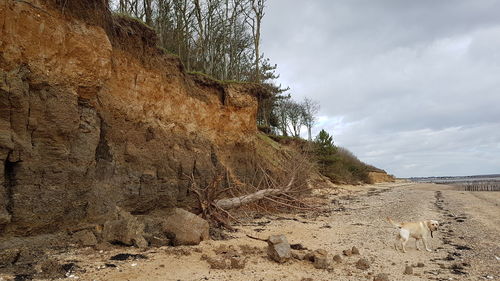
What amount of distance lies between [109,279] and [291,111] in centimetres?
4190

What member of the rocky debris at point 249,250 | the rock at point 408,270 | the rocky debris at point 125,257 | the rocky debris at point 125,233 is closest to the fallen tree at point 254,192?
the rocky debris at point 249,250

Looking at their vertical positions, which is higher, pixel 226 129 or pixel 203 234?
pixel 226 129

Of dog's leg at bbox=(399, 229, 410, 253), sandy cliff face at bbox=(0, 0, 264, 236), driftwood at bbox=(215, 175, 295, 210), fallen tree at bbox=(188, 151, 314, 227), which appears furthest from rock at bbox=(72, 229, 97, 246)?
dog's leg at bbox=(399, 229, 410, 253)

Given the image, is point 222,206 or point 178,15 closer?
point 222,206

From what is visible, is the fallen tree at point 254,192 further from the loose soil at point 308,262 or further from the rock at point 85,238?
the rock at point 85,238

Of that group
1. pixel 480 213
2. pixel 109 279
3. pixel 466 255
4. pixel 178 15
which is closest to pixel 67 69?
pixel 109 279

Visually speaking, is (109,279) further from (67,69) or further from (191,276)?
(67,69)

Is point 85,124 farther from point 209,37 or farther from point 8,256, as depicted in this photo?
point 209,37

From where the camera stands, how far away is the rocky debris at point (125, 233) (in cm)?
721

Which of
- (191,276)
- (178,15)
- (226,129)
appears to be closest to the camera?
(191,276)

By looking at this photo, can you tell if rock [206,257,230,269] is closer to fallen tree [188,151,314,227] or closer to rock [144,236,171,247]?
rock [144,236,171,247]

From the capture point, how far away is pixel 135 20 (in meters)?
10.2

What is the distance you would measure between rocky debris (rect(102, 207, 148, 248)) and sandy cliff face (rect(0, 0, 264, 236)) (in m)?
0.66

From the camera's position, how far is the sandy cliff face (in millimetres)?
6422
